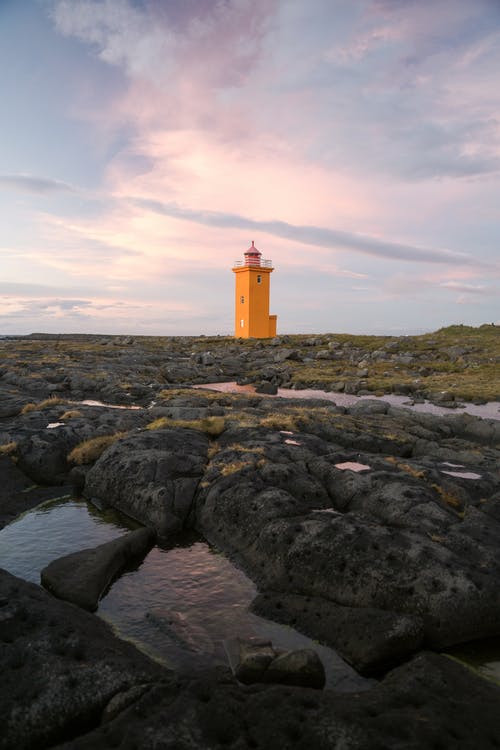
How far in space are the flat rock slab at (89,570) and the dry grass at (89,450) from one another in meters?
8.44

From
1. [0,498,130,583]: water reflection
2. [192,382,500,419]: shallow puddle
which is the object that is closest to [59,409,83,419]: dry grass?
[0,498,130,583]: water reflection

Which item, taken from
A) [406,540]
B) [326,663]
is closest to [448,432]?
[406,540]

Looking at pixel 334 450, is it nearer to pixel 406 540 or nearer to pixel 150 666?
pixel 406 540

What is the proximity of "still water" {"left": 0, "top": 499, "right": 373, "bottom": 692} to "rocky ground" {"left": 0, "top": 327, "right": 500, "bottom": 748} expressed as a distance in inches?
20.8

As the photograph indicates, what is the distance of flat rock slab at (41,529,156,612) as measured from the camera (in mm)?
12758

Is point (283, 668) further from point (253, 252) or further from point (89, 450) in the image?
point (253, 252)

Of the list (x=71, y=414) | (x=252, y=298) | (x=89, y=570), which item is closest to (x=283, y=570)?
(x=89, y=570)

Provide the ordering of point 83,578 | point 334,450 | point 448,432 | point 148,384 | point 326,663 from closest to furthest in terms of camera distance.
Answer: point 326,663 → point 83,578 → point 334,450 → point 448,432 → point 148,384

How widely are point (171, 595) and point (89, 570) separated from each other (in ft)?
8.29

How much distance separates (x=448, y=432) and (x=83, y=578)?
27.9 m

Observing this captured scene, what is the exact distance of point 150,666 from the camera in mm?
9367

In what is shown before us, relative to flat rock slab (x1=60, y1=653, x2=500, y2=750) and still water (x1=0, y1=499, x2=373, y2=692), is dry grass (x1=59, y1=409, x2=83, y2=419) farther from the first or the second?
flat rock slab (x1=60, y1=653, x2=500, y2=750)

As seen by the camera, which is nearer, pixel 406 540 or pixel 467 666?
pixel 467 666

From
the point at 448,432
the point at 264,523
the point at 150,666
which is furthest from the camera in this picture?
the point at 448,432
